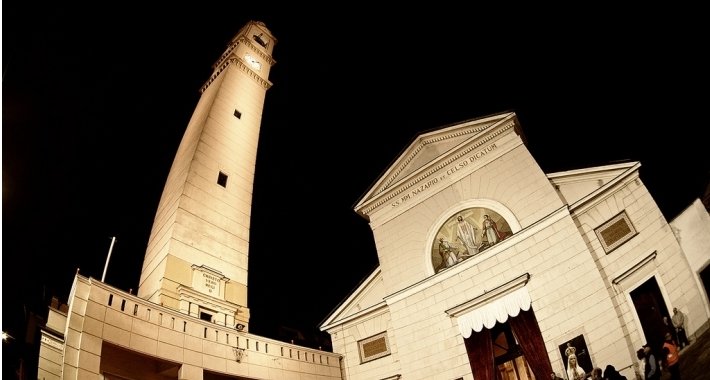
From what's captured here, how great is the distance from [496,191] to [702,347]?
28.1 feet

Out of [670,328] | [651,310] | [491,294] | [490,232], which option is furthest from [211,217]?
[670,328]

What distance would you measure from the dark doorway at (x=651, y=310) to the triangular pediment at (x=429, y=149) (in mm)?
8124

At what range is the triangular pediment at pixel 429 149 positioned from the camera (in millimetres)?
19219

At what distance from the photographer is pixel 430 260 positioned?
18562 mm

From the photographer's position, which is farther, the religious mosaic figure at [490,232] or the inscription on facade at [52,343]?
the religious mosaic figure at [490,232]

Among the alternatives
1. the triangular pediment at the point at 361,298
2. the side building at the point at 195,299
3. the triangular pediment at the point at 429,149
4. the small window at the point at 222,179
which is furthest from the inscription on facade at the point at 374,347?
the small window at the point at 222,179

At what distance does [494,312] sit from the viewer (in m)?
15.8

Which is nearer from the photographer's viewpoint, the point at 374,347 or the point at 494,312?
the point at 494,312

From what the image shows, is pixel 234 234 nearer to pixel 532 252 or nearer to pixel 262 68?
pixel 532 252

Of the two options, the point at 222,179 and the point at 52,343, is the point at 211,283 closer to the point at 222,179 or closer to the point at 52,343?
the point at 222,179

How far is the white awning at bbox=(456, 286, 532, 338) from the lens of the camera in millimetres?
15453

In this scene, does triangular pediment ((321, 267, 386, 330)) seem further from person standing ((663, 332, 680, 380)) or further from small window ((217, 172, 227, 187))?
person standing ((663, 332, 680, 380))

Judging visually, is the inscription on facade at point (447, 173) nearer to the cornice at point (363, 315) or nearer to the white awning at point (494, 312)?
the cornice at point (363, 315)

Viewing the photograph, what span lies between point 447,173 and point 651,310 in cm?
926
